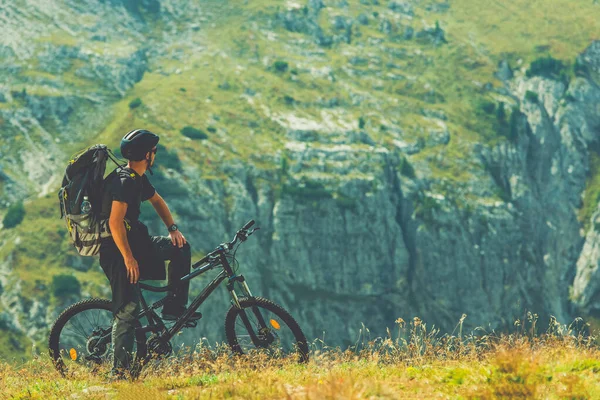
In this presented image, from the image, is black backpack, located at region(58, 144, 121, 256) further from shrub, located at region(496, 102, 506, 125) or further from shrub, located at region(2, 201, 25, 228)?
shrub, located at region(496, 102, 506, 125)

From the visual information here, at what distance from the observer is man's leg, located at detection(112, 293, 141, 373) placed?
9.59m

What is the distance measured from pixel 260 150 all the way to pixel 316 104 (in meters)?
31.6

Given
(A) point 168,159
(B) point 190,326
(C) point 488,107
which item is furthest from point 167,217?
(C) point 488,107

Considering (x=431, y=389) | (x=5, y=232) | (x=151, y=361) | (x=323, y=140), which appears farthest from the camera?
(x=323, y=140)

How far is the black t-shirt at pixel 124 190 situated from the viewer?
912cm

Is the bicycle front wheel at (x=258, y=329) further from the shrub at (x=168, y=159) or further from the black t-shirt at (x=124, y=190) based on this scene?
the shrub at (x=168, y=159)

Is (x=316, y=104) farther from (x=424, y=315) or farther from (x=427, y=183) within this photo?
(x=424, y=315)

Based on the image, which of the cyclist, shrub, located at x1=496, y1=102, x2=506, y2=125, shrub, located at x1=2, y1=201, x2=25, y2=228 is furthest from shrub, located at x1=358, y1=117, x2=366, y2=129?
the cyclist

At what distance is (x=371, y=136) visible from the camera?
580 ft

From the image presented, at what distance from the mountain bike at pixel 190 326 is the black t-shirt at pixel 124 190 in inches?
49.6

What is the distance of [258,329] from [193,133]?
520 ft

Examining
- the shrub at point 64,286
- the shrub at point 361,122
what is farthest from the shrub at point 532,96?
the shrub at point 64,286

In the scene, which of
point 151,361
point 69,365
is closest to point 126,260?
point 151,361

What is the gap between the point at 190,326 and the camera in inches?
413
